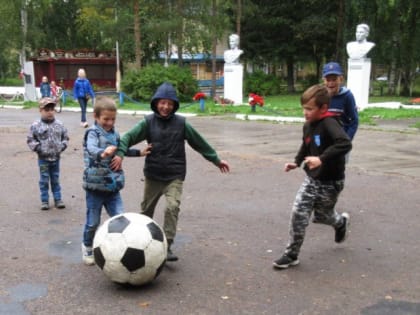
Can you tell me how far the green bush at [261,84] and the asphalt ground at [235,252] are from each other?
27.3 meters

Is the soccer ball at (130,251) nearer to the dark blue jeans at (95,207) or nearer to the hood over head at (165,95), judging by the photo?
the dark blue jeans at (95,207)

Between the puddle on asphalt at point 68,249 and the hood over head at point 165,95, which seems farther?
the puddle on asphalt at point 68,249

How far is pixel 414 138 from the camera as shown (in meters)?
13.0

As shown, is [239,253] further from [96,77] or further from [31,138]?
[96,77]

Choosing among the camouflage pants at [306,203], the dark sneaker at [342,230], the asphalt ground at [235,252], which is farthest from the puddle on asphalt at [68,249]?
the dark sneaker at [342,230]

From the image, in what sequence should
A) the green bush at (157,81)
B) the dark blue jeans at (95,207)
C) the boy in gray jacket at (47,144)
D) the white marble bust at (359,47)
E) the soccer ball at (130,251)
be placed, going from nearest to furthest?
the soccer ball at (130,251) → the dark blue jeans at (95,207) → the boy in gray jacket at (47,144) → the white marble bust at (359,47) → the green bush at (157,81)

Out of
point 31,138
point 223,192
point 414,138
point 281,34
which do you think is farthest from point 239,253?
point 281,34

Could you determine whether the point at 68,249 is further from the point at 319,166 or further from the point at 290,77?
the point at 290,77

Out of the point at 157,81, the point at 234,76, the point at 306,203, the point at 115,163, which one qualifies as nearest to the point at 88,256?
the point at 115,163

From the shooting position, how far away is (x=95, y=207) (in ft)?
15.4

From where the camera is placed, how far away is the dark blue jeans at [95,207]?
15.4ft

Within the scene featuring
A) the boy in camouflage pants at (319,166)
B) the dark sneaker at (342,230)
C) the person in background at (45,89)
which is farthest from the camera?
the person in background at (45,89)

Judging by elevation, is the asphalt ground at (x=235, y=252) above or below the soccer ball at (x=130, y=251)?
below

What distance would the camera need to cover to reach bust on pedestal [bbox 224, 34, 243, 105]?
81.9ft
